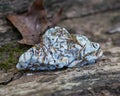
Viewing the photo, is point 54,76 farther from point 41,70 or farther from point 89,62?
point 89,62

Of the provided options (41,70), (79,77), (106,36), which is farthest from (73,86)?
(106,36)

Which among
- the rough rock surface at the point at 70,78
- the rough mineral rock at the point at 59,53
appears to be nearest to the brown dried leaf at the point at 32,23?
the rough rock surface at the point at 70,78

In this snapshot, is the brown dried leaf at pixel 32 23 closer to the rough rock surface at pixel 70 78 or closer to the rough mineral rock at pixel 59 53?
the rough rock surface at pixel 70 78

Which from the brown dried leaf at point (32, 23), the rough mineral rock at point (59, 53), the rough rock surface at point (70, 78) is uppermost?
the brown dried leaf at point (32, 23)

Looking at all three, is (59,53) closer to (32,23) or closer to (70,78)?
(70,78)

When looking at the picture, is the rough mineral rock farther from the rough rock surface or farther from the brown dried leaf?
the brown dried leaf
